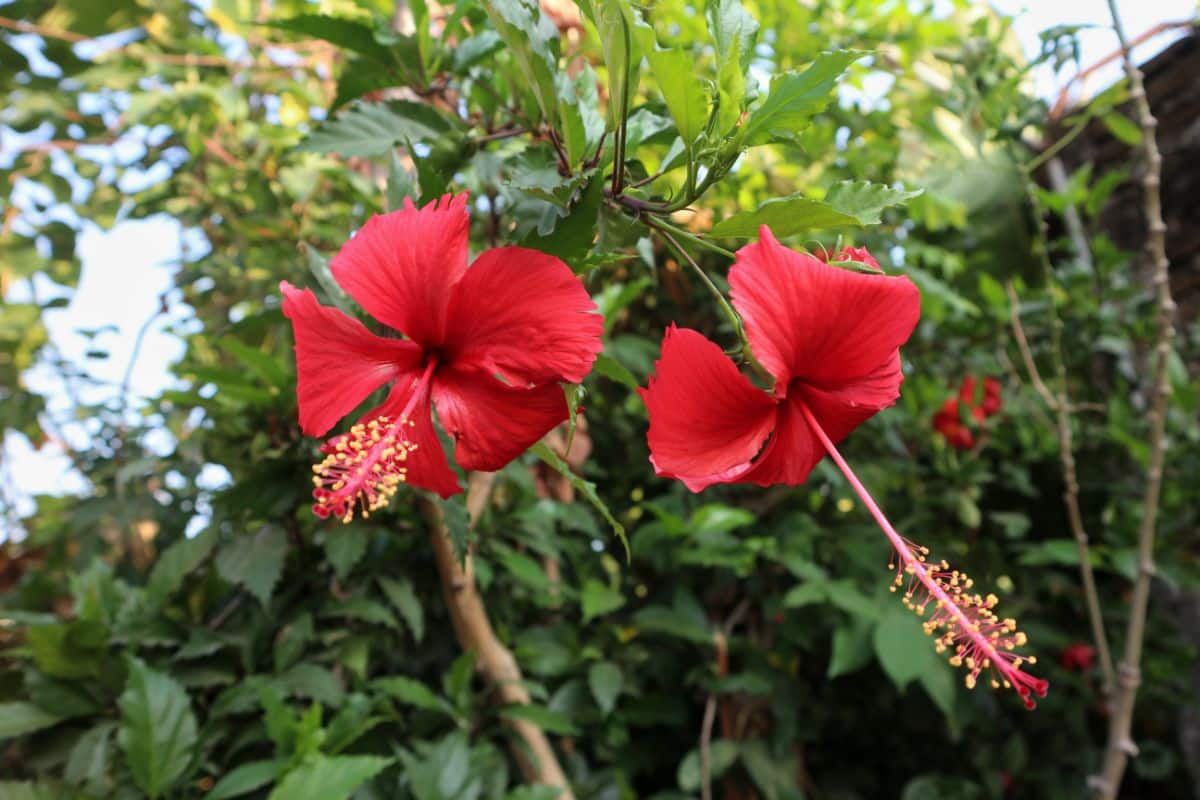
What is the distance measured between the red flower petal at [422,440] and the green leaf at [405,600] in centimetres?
50

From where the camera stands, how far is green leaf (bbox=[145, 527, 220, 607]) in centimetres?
97

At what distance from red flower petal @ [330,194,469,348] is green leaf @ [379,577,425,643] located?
1.87ft

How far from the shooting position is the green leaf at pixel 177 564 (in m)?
0.97

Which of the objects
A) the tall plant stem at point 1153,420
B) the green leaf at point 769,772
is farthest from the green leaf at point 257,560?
the tall plant stem at point 1153,420

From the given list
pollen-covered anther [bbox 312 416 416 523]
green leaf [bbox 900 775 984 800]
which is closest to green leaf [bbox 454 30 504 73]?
pollen-covered anther [bbox 312 416 416 523]

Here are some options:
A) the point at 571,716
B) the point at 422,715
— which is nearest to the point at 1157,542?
the point at 571,716

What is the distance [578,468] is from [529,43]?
872mm

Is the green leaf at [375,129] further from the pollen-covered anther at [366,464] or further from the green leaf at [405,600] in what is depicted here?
the green leaf at [405,600]

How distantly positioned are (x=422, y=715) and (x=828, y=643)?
30.6 inches

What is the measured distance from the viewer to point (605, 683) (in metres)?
1.13

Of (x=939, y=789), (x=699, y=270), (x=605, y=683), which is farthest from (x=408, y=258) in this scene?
(x=939, y=789)

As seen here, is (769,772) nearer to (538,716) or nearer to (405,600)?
(538,716)

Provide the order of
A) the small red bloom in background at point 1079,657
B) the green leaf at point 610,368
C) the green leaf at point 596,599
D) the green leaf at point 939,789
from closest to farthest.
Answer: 1. the green leaf at point 610,368
2. the green leaf at point 596,599
3. the green leaf at point 939,789
4. the small red bloom in background at point 1079,657

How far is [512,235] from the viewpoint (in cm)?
54
